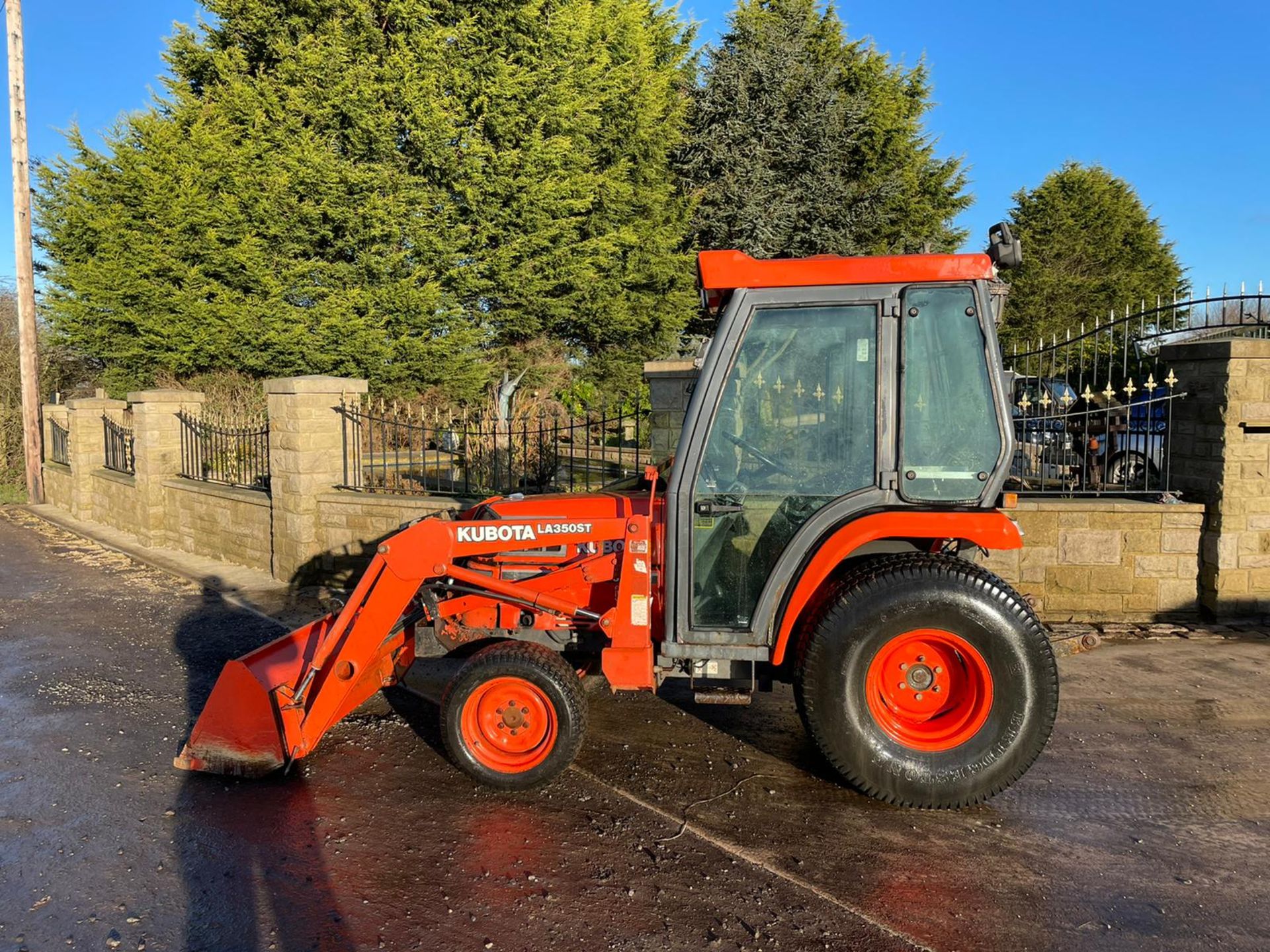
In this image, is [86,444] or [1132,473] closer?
[1132,473]

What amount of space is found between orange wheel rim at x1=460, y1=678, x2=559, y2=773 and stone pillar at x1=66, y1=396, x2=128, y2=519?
466 inches

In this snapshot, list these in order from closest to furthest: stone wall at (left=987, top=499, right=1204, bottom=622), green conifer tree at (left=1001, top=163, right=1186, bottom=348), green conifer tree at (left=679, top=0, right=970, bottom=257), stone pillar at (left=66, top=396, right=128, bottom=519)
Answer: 1. stone wall at (left=987, top=499, right=1204, bottom=622)
2. stone pillar at (left=66, top=396, right=128, bottom=519)
3. green conifer tree at (left=679, top=0, right=970, bottom=257)
4. green conifer tree at (left=1001, top=163, right=1186, bottom=348)

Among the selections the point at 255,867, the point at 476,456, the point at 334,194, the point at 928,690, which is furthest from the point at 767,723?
the point at 334,194

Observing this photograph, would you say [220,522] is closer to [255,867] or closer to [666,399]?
[666,399]

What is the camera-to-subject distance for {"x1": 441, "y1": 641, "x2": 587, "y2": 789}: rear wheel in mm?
3967

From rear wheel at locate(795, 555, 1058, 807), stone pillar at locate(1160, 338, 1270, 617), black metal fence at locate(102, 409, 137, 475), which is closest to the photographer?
rear wheel at locate(795, 555, 1058, 807)

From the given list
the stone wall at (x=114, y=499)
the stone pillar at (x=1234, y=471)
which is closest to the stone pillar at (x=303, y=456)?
the stone wall at (x=114, y=499)

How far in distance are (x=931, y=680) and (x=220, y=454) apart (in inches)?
369

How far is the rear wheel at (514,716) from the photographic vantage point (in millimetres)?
3967

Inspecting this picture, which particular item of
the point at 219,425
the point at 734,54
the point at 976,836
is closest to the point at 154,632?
the point at 219,425

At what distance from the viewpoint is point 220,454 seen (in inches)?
421

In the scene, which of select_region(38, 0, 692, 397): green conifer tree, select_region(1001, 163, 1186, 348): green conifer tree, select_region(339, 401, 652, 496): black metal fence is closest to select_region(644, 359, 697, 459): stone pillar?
select_region(339, 401, 652, 496): black metal fence

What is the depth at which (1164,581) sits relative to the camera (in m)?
6.69

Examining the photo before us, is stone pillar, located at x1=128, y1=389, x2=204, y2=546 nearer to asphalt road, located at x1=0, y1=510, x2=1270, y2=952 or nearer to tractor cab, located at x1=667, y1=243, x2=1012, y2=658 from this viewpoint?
asphalt road, located at x1=0, y1=510, x2=1270, y2=952
